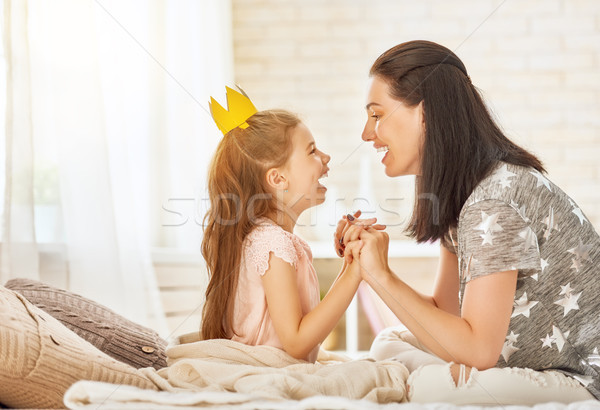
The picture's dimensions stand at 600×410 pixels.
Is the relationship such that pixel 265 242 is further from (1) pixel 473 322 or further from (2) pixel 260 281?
(1) pixel 473 322

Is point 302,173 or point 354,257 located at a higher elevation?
A: point 302,173

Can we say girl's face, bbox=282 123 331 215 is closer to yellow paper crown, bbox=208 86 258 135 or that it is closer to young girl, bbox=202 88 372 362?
young girl, bbox=202 88 372 362

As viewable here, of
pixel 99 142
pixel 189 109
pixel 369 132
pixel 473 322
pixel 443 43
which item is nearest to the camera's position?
pixel 473 322

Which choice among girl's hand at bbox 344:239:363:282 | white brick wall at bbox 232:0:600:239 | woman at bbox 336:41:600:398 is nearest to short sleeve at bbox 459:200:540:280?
woman at bbox 336:41:600:398

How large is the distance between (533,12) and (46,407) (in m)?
3.15

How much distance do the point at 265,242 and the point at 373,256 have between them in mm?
253

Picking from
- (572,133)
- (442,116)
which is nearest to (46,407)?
(442,116)

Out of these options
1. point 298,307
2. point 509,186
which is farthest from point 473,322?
point 298,307

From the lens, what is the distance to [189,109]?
10.1ft

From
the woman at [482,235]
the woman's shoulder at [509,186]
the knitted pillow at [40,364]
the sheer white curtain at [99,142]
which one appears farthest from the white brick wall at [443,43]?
the knitted pillow at [40,364]

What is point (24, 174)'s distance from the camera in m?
2.12

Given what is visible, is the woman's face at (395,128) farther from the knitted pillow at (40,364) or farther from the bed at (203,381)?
the knitted pillow at (40,364)

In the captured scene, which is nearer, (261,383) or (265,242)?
(261,383)

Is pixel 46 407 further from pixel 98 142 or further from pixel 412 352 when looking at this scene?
pixel 98 142
